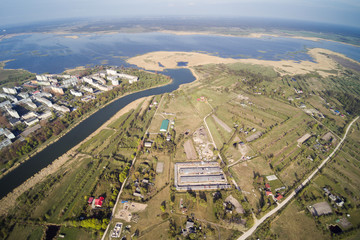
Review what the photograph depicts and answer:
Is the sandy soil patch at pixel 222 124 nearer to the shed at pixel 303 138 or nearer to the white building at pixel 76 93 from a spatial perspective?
the shed at pixel 303 138

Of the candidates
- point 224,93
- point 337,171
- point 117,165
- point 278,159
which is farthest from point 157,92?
point 337,171

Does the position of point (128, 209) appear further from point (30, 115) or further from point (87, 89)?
point (87, 89)

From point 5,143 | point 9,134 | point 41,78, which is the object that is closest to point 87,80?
point 41,78

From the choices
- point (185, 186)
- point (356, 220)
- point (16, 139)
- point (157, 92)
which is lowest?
point (356, 220)

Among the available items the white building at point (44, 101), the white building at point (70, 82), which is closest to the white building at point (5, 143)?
the white building at point (44, 101)

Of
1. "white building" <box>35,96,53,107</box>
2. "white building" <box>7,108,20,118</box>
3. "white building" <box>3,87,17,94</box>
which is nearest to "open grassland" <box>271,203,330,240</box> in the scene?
"white building" <box>35,96,53,107</box>

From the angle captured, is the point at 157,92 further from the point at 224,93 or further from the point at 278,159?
the point at 278,159

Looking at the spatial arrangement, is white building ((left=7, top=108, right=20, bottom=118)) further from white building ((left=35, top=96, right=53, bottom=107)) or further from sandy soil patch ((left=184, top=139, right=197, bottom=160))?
sandy soil patch ((left=184, top=139, right=197, bottom=160))
